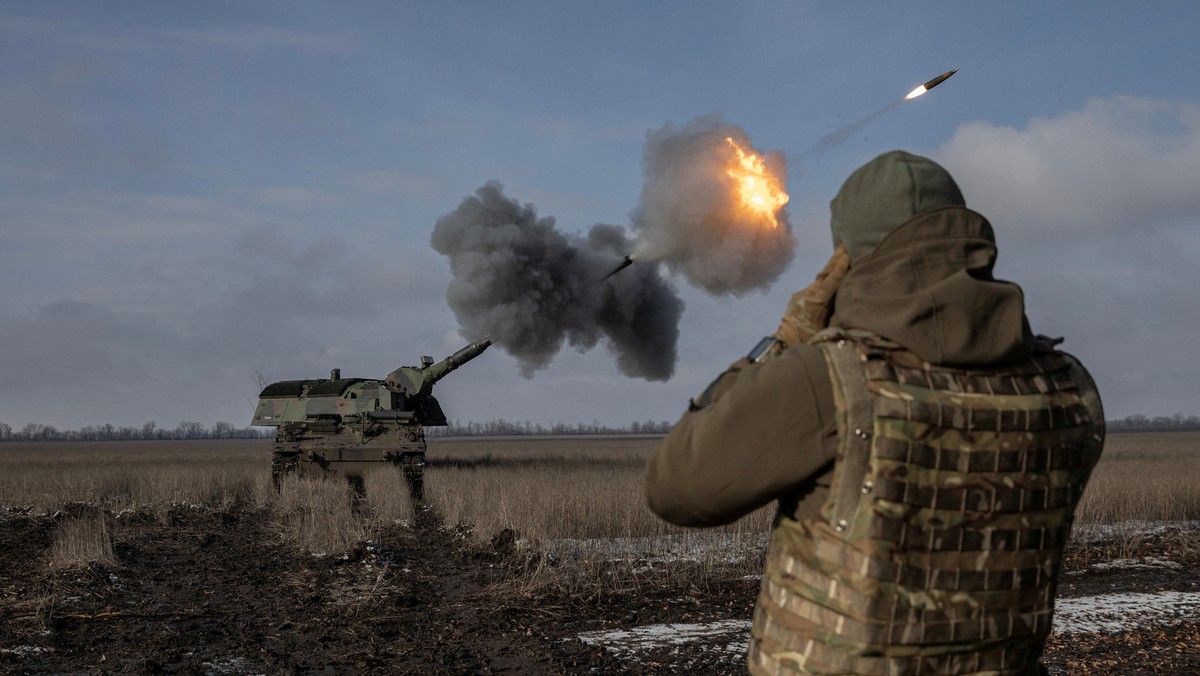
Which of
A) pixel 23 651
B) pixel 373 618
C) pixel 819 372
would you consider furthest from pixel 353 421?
pixel 819 372

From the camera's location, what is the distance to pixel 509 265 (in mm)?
21781

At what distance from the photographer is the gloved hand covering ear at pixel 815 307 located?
6.84 feet

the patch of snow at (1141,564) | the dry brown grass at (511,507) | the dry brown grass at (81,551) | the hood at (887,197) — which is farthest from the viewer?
the dry brown grass at (511,507)

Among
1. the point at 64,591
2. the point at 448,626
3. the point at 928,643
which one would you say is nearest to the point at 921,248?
the point at 928,643

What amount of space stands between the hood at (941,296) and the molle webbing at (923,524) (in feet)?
0.17

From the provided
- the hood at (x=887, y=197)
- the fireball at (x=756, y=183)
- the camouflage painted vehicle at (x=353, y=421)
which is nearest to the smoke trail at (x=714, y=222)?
the fireball at (x=756, y=183)

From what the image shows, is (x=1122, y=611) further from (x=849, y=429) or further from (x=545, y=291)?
(x=545, y=291)

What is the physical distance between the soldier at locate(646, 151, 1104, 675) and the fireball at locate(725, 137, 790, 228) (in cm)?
1238

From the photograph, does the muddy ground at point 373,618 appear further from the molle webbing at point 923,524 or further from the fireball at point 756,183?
the fireball at point 756,183

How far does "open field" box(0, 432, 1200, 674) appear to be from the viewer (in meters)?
6.20

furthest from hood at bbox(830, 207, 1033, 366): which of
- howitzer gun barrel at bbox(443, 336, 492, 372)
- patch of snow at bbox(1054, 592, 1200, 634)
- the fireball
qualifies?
howitzer gun barrel at bbox(443, 336, 492, 372)

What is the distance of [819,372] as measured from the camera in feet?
5.98

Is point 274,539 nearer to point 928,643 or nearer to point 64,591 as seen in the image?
point 64,591

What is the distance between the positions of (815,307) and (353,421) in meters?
17.9
